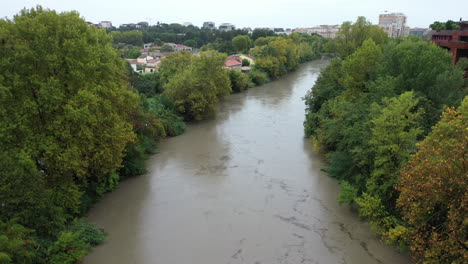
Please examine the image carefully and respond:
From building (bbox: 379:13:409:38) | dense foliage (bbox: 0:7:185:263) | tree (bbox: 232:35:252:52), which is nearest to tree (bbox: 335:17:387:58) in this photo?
dense foliage (bbox: 0:7:185:263)

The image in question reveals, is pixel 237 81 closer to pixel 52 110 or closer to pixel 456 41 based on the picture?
pixel 456 41

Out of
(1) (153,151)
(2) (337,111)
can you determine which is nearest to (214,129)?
(1) (153,151)

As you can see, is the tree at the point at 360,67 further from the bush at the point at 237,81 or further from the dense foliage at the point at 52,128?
the bush at the point at 237,81

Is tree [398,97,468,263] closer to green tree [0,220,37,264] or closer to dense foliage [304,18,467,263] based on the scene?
dense foliage [304,18,467,263]

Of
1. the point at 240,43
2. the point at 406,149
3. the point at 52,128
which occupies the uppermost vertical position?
the point at 52,128

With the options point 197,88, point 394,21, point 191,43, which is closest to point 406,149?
point 197,88

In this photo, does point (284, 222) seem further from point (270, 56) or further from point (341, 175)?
point (270, 56)
